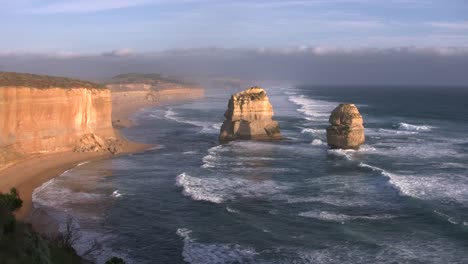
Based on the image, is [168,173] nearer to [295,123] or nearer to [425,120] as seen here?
[295,123]

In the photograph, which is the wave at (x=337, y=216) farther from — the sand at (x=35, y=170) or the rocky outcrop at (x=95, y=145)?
the rocky outcrop at (x=95, y=145)

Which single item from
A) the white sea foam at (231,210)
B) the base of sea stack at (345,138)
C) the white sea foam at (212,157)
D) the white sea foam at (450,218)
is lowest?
the white sea foam at (231,210)

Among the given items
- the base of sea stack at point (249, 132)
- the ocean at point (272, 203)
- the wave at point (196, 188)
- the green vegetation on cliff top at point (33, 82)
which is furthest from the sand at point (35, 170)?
the base of sea stack at point (249, 132)

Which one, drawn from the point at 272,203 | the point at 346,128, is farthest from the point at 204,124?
the point at 272,203

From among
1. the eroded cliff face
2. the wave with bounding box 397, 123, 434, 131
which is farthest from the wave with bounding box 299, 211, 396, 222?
the wave with bounding box 397, 123, 434, 131

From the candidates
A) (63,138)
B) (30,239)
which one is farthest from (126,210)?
(63,138)

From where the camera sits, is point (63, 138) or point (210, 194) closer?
point (210, 194)
